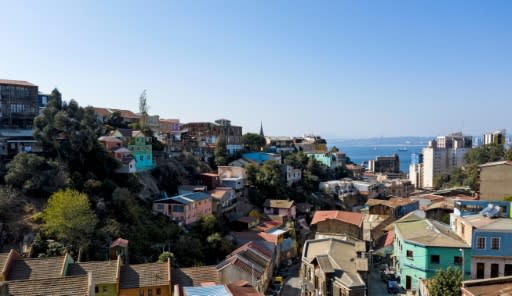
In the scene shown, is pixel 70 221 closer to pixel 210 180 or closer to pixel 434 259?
pixel 210 180

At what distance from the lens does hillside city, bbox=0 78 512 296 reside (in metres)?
21.8

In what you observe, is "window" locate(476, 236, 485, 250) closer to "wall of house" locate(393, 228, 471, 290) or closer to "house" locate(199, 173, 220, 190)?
"wall of house" locate(393, 228, 471, 290)

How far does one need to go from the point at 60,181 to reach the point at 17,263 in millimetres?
11114

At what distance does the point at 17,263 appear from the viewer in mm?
21078

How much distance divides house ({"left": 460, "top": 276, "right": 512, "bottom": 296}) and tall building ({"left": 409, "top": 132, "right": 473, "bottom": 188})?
93.6 m

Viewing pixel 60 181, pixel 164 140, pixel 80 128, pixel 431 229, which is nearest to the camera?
pixel 431 229

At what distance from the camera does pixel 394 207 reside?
46.8 metres

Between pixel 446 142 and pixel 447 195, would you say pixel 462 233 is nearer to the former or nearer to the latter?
pixel 447 195

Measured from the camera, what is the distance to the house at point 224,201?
4149cm

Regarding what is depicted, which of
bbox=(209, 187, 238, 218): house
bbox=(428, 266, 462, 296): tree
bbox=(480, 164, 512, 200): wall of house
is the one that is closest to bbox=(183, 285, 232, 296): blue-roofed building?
bbox=(428, 266, 462, 296): tree

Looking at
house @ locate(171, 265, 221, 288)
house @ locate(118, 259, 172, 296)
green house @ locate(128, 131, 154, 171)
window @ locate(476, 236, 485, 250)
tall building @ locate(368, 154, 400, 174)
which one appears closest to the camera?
house @ locate(118, 259, 172, 296)

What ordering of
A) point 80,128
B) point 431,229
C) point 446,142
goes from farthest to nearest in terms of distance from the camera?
point 446,142 < point 80,128 < point 431,229

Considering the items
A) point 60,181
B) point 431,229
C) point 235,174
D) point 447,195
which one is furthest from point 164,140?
point 447,195

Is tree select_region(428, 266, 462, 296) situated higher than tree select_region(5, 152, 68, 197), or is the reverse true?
tree select_region(5, 152, 68, 197)
